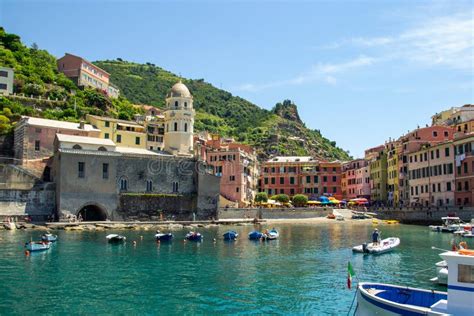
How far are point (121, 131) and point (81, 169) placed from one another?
17956mm

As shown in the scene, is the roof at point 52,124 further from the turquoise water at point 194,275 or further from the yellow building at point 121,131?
the turquoise water at point 194,275

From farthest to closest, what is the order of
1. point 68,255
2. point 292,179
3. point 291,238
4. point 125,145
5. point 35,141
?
point 292,179 < point 125,145 < point 35,141 < point 291,238 < point 68,255

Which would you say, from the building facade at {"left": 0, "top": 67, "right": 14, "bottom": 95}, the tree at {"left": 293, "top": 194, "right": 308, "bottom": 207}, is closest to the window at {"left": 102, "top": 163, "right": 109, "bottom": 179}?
the building facade at {"left": 0, "top": 67, "right": 14, "bottom": 95}

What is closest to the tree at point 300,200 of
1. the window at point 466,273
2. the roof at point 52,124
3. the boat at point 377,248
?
the roof at point 52,124

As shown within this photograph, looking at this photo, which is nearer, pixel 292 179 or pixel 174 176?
pixel 174 176

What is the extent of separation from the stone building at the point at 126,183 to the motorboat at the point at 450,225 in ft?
104

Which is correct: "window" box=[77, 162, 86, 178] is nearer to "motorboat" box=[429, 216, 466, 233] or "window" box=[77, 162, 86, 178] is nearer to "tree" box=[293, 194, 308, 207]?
"tree" box=[293, 194, 308, 207]

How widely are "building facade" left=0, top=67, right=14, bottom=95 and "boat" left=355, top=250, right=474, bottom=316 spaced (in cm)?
7746

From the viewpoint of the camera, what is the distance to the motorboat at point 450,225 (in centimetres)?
5525

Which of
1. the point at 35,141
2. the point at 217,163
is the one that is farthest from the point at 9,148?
the point at 217,163

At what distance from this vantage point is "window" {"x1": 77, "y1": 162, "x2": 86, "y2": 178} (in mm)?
61406

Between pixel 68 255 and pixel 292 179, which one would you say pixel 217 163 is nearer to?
pixel 292 179

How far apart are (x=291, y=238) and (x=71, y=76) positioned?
227 feet

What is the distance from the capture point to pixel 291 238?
161 ft
